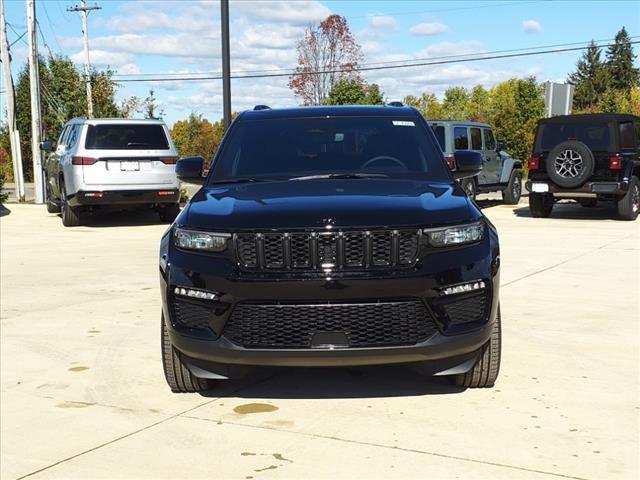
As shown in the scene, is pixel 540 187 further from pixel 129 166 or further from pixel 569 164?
pixel 129 166

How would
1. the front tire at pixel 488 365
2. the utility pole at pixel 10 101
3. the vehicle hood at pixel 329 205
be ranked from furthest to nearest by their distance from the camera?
the utility pole at pixel 10 101 → the front tire at pixel 488 365 → the vehicle hood at pixel 329 205

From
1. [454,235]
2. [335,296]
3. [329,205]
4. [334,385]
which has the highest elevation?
[329,205]

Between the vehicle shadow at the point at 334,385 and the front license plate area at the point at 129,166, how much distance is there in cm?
949

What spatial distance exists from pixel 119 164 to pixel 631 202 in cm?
951

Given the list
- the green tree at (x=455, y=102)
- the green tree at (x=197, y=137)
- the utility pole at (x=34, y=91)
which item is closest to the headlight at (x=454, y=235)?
the utility pole at (x=34, y=91)

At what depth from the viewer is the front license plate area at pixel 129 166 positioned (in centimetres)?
1363

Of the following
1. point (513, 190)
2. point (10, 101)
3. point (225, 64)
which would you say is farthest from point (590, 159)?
point (10, 101)

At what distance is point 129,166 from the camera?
1367cm

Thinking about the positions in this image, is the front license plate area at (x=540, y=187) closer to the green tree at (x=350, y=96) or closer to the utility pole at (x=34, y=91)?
the utility pole at (x=34, y=91)

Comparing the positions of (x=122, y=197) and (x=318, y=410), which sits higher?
(x=122, y=197)

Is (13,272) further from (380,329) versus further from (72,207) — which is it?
(380,329)

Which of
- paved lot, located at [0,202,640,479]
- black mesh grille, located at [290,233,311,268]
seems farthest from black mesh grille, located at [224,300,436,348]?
paved lot, located at [0,202,640,479]

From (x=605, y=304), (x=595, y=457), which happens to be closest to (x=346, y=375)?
(x=595, y=457)

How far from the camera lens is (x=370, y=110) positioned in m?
5.55
